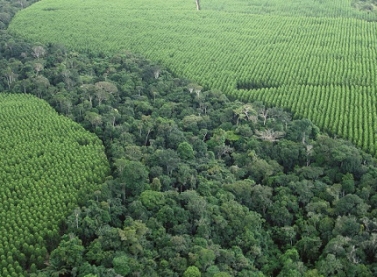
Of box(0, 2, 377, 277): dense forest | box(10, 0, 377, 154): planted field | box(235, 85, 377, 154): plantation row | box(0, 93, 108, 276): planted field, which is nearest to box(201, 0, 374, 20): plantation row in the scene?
box(10, 0, 377, 154): planted field

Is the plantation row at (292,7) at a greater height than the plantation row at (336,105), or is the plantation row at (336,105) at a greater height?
the plantation row at (292,7)

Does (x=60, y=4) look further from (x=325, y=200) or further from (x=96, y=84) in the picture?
(x=325, y=200)

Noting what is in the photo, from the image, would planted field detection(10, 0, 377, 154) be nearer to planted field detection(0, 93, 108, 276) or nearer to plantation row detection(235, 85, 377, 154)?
plantation row detection(235, 85, 377, 154)

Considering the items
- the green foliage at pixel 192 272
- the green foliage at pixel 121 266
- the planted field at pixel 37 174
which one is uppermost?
the planted field at pixel 37 174

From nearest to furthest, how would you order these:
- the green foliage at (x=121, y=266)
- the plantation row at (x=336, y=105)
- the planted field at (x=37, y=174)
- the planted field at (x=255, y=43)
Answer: the green foliage at (x=121, y=266)
the planted field at (x=37, y=174)
the plantation row at (x=336, y=105)
the planted field at (x=255, y=43)

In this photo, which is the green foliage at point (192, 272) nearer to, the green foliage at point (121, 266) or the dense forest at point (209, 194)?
the dense forest at point (209, 194)

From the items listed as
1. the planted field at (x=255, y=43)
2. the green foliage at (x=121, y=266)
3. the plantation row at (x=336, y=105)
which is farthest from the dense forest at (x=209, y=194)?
the planted field at (x=255, y=43)

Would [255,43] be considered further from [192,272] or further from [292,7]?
[192,272]

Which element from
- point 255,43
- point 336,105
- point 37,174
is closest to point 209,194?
point 37,174
